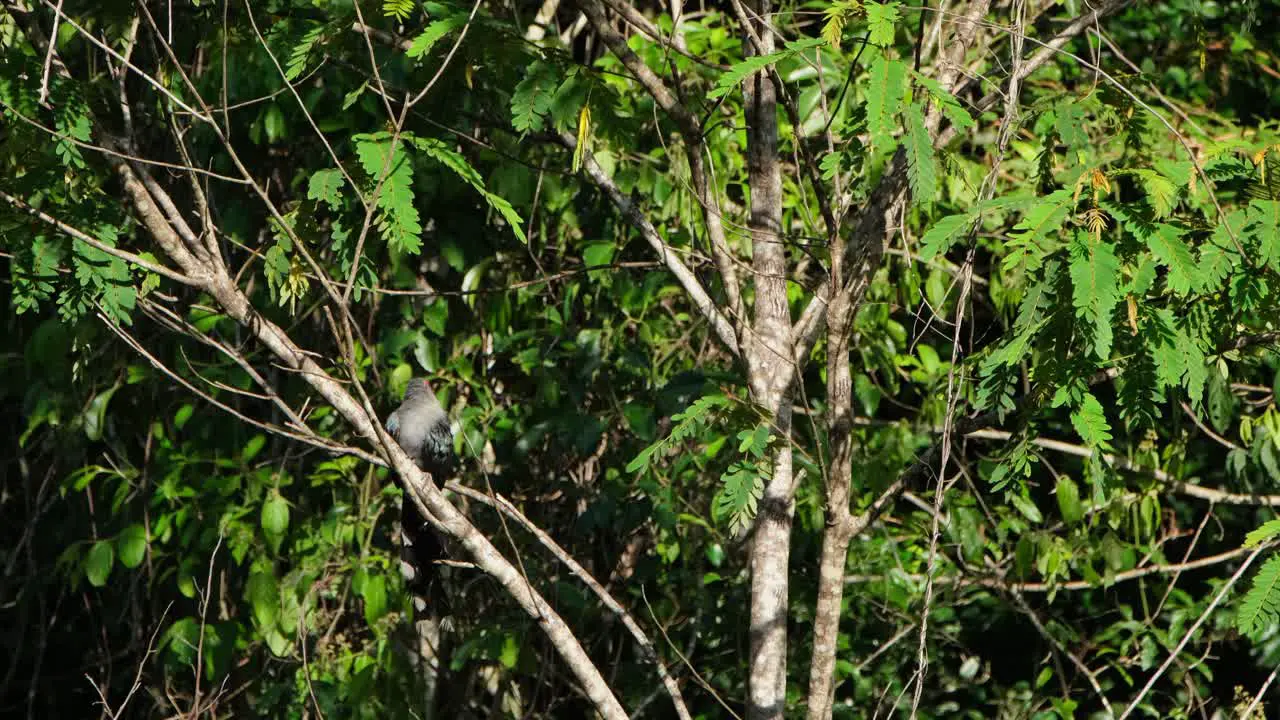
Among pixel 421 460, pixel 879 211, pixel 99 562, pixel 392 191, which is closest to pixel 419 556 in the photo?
pixel 421 460

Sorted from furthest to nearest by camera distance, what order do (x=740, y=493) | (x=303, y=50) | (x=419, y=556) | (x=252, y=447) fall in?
(x=252, y=447)
(x=419, y=556)
(x=303, y=50)
(x=740, y=493)

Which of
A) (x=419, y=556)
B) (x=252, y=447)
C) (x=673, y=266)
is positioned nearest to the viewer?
(x=673, y=266)

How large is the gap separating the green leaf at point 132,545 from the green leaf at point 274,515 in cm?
46

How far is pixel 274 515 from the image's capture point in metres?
4.14

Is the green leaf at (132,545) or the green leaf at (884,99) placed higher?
the green leaf at (884,99)

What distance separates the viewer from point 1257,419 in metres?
4.15

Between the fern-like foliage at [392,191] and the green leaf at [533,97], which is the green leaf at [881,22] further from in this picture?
the fern-like foliage at [392,191]

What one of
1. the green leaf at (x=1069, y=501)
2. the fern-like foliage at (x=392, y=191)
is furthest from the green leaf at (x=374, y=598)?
the green leaf at (x=1069, y=501)

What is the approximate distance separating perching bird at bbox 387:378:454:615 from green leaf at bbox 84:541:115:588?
104cm

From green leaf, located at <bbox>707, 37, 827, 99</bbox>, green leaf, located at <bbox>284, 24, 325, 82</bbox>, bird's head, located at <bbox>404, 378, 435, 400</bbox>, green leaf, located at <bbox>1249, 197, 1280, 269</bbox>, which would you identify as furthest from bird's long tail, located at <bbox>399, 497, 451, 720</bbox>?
green leaf, located at <bbox>1249, 197, 1280, 269</bbox>

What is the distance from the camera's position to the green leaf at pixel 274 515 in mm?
4141

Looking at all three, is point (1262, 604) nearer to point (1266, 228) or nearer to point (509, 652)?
point (1266, 228)

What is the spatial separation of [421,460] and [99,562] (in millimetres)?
1176

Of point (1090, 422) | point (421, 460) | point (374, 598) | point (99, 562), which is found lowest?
point (99, 562)
